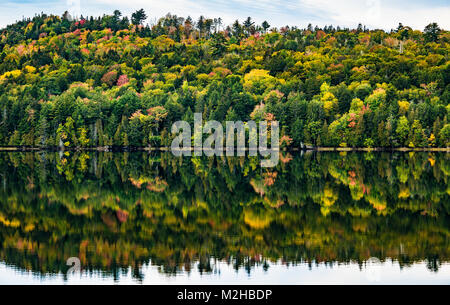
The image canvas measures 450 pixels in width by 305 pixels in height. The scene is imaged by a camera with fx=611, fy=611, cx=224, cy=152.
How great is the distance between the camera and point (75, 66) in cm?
13100

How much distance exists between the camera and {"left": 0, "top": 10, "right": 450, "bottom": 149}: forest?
86750mm

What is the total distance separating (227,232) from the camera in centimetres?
A: 1966

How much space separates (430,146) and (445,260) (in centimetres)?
7092

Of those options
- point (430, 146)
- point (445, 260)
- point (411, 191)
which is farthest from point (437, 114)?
point (445, 260)

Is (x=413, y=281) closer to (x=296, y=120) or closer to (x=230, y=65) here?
(x=296, y=120)

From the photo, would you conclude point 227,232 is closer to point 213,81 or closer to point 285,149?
point 285,149

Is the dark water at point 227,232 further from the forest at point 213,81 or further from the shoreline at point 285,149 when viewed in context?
the forest at point 213,81

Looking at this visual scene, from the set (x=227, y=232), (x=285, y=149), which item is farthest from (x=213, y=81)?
(x=227, y=232)

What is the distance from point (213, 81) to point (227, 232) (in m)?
99.8

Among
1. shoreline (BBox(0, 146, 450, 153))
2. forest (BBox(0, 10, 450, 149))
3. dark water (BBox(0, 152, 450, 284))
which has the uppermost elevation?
forest (BBox(0, 10, 450, 149))

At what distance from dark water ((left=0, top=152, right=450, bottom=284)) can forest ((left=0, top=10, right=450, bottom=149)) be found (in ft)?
176

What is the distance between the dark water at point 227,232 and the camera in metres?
15.4

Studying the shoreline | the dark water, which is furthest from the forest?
the dark water

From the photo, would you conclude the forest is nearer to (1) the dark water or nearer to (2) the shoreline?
(2) the shoreline
